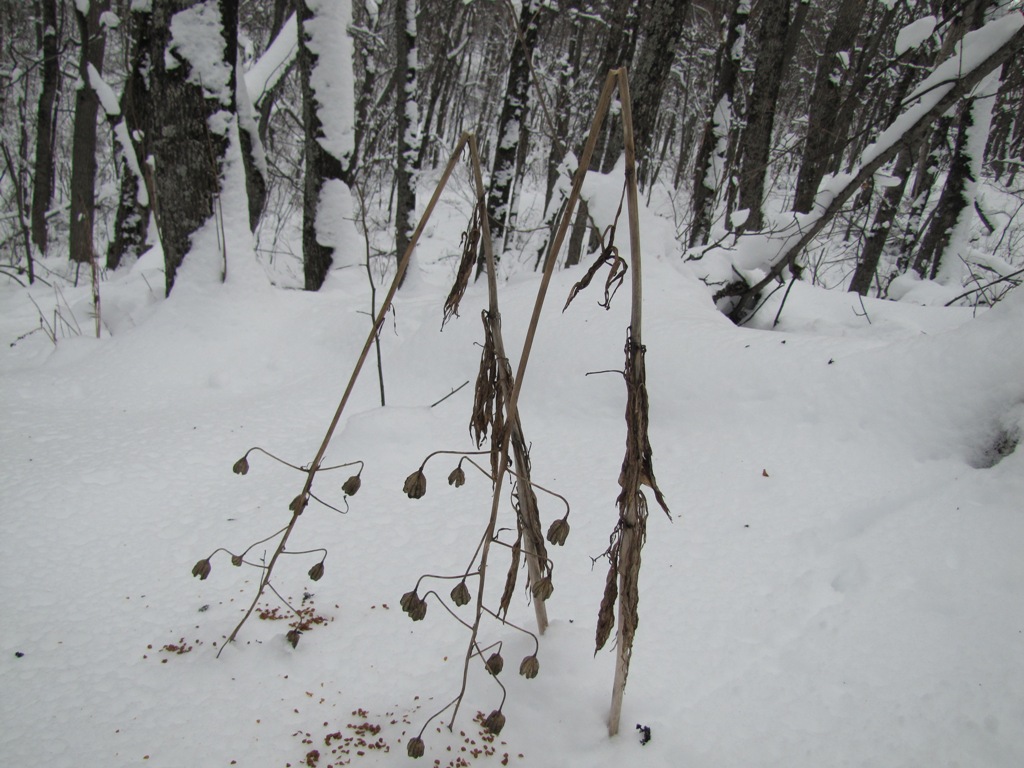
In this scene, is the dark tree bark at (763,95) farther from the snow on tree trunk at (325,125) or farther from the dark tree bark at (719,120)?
the snow on tree trunk at (325,125)

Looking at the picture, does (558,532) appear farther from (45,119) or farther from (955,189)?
(45,119)

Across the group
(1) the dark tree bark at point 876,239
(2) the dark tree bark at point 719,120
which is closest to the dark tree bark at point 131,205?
(2) the dark tree bark at point 719,120

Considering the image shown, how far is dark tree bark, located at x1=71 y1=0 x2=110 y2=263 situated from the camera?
243 inches

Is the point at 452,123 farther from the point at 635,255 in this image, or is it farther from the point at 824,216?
the point at 635,255

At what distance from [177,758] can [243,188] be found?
3.43 meters

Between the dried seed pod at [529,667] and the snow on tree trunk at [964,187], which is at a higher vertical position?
the snow on tree trunk at [964,187]

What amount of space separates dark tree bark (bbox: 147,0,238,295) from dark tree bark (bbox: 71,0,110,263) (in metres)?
Result: 3.92

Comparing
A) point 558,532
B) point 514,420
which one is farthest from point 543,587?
point 514,420

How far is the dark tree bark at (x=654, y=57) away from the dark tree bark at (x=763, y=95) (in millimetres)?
1700

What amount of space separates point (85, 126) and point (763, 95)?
307 inches

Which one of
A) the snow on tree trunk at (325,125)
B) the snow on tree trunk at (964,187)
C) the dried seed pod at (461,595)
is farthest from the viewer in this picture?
the snow on tree trunk at (964,187)

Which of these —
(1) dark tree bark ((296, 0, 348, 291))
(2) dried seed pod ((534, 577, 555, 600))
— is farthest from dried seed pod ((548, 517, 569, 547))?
(1) dark tree bark ((296, 0, 348, 291))

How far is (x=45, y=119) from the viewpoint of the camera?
7316 millimetres

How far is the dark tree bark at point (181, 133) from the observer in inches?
129
